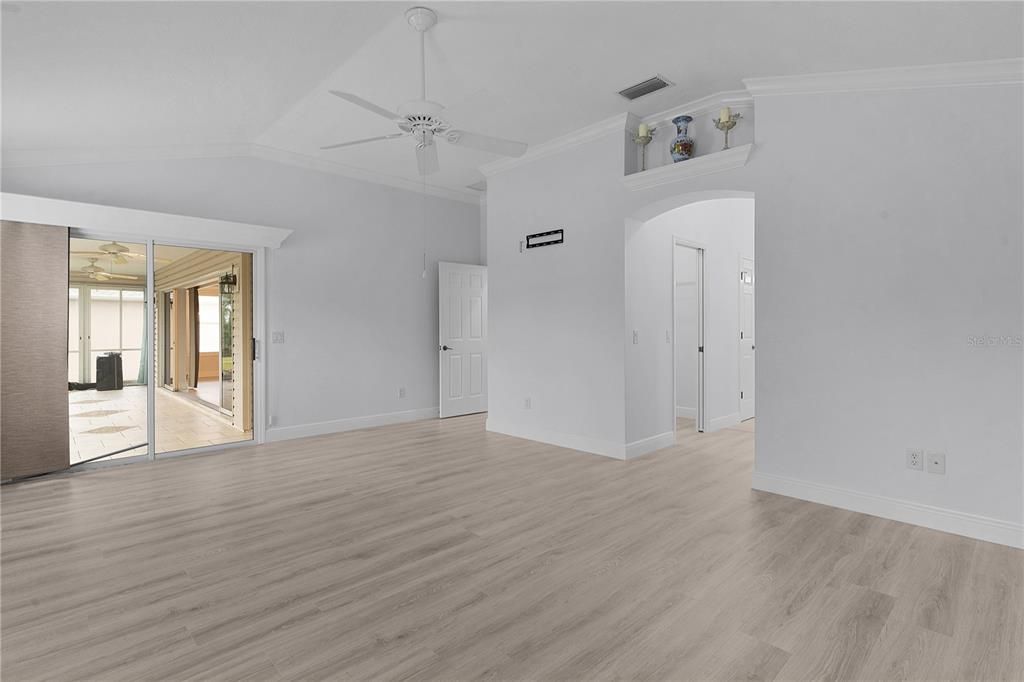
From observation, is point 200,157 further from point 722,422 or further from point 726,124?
point 722,422

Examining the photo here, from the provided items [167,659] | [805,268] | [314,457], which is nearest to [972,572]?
[805,268]

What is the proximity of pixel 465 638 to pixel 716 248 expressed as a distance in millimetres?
5484

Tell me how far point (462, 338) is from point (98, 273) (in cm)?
406

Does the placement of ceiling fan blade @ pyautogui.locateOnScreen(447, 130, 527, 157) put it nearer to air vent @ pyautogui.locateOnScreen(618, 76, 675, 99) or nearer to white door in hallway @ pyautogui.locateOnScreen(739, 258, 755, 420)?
air vent @ pyautogui.locateOnScreen(618, 76, 675, 99)

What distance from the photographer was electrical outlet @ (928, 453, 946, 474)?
3213 millimetres

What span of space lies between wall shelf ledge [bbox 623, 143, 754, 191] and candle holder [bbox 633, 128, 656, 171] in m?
0.14

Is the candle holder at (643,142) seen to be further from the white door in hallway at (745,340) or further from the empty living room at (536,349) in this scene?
the white door in hallway at (745,340)

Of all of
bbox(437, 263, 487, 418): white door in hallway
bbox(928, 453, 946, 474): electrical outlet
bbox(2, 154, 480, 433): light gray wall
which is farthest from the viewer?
bbox(437, 263, 487, 418): white door in hallway

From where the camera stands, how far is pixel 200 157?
525 centimetres

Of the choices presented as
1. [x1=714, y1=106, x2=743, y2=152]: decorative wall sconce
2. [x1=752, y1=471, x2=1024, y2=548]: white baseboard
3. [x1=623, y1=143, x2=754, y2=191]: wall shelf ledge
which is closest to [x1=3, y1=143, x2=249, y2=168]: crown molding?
[x1=623, y1=143, x2=754, y2=191]: wall shelf ledge

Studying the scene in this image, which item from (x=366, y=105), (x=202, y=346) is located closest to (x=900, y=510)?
(x=366, y=105)

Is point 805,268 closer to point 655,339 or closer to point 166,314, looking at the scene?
point 655,339

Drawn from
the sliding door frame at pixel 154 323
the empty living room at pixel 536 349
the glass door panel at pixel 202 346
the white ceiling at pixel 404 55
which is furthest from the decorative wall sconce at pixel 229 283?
the white ceiling at pixel 404 55

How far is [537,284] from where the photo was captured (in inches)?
223
